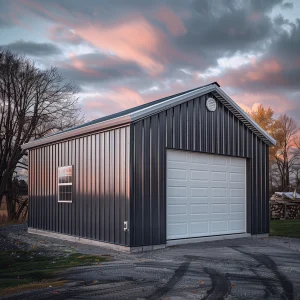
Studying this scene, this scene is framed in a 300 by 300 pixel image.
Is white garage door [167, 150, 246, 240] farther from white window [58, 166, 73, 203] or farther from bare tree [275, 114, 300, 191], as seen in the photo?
bare tree [275, 114, 300, 191]

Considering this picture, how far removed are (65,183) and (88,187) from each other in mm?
1823

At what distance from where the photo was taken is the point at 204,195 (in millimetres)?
12844

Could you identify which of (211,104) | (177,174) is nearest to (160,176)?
(177,174)

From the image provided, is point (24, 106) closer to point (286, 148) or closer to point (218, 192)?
point (218, 192)

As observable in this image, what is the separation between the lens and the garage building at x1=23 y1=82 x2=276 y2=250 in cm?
1096

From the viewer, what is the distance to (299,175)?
3750 cm

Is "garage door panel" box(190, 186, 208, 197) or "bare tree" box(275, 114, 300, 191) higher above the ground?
"bare tree" box(275, 114, 300, 191)

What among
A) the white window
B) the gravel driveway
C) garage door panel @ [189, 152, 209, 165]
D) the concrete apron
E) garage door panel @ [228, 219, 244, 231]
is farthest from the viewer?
the white window

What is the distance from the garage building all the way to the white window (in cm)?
3

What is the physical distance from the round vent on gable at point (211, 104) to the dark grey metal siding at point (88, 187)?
127 inches

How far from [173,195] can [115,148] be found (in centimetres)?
216

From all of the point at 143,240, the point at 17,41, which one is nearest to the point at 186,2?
the point at 143,240

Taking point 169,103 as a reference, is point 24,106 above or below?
above

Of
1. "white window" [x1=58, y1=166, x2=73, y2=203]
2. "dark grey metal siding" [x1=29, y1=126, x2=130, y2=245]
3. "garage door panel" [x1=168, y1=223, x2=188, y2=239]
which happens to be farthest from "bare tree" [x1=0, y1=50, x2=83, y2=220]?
"garage door panel" [x1=168, y1=223, x2=188, y2=239]
